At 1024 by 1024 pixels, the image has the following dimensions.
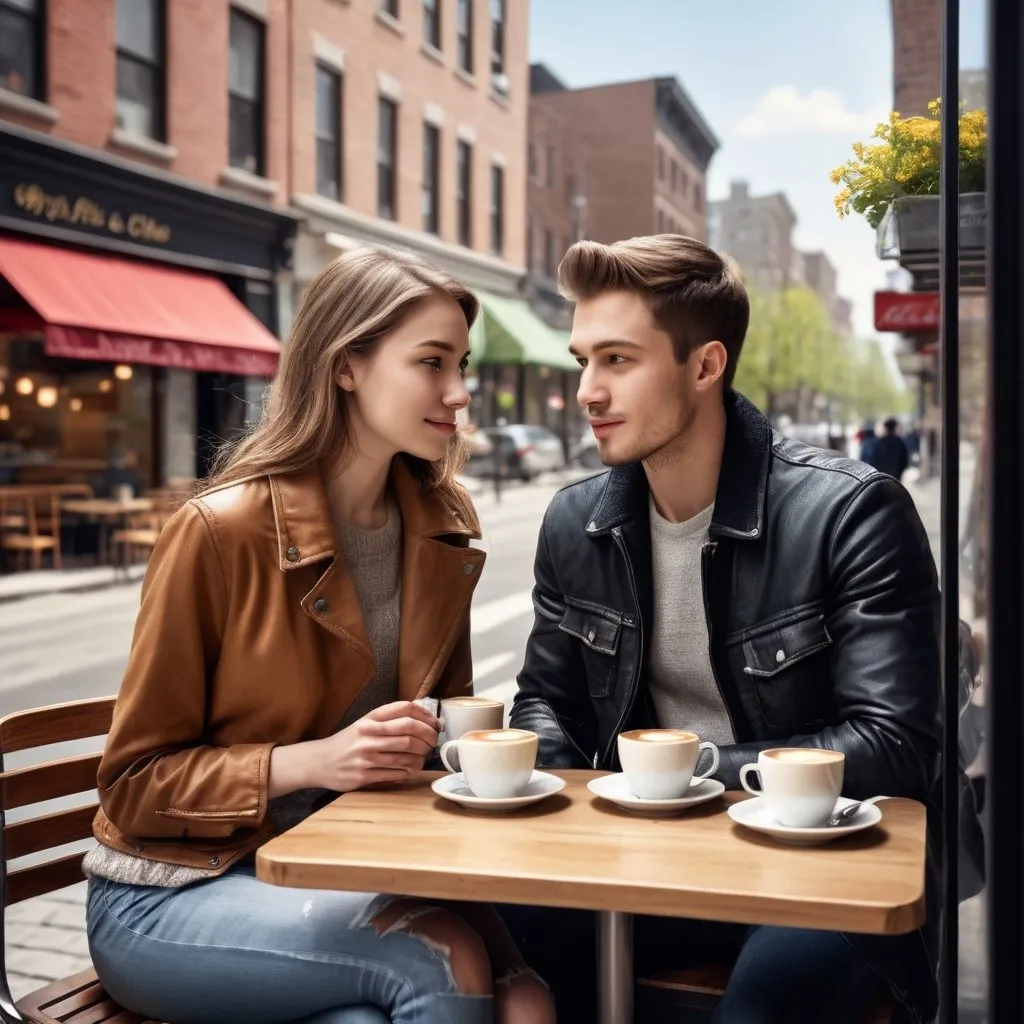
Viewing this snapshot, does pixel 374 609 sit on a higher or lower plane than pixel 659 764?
higher

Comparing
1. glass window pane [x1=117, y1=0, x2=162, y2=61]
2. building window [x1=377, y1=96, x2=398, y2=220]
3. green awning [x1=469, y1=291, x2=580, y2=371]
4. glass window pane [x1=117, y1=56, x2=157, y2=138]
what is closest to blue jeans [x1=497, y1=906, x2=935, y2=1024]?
glass window pane [x1=117, y1=56, x2=157, y2=138]

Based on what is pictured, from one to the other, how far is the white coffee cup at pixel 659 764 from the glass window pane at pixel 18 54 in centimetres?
1160

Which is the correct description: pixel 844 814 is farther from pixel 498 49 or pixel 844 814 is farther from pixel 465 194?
pixel 498 49

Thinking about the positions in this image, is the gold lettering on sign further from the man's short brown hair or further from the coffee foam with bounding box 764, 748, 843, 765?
the coffee foam with bounding box 764, 748, 843, 765

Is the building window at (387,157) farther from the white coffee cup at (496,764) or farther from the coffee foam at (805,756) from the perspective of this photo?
the coffee foam at (805,756)

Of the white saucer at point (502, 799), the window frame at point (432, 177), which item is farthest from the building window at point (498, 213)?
the white saucer at point (502, 799)

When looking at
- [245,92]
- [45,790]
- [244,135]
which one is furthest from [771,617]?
[245,92]

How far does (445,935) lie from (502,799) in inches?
7.6

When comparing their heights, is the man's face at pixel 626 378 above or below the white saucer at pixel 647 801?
above

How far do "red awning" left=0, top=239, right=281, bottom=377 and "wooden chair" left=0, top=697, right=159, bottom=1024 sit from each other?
8.99m

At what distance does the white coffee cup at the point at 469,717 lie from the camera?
6.14ft

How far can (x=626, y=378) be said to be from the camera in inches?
83.2

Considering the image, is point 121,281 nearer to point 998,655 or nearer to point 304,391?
point 304,391

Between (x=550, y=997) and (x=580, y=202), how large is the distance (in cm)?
2779
